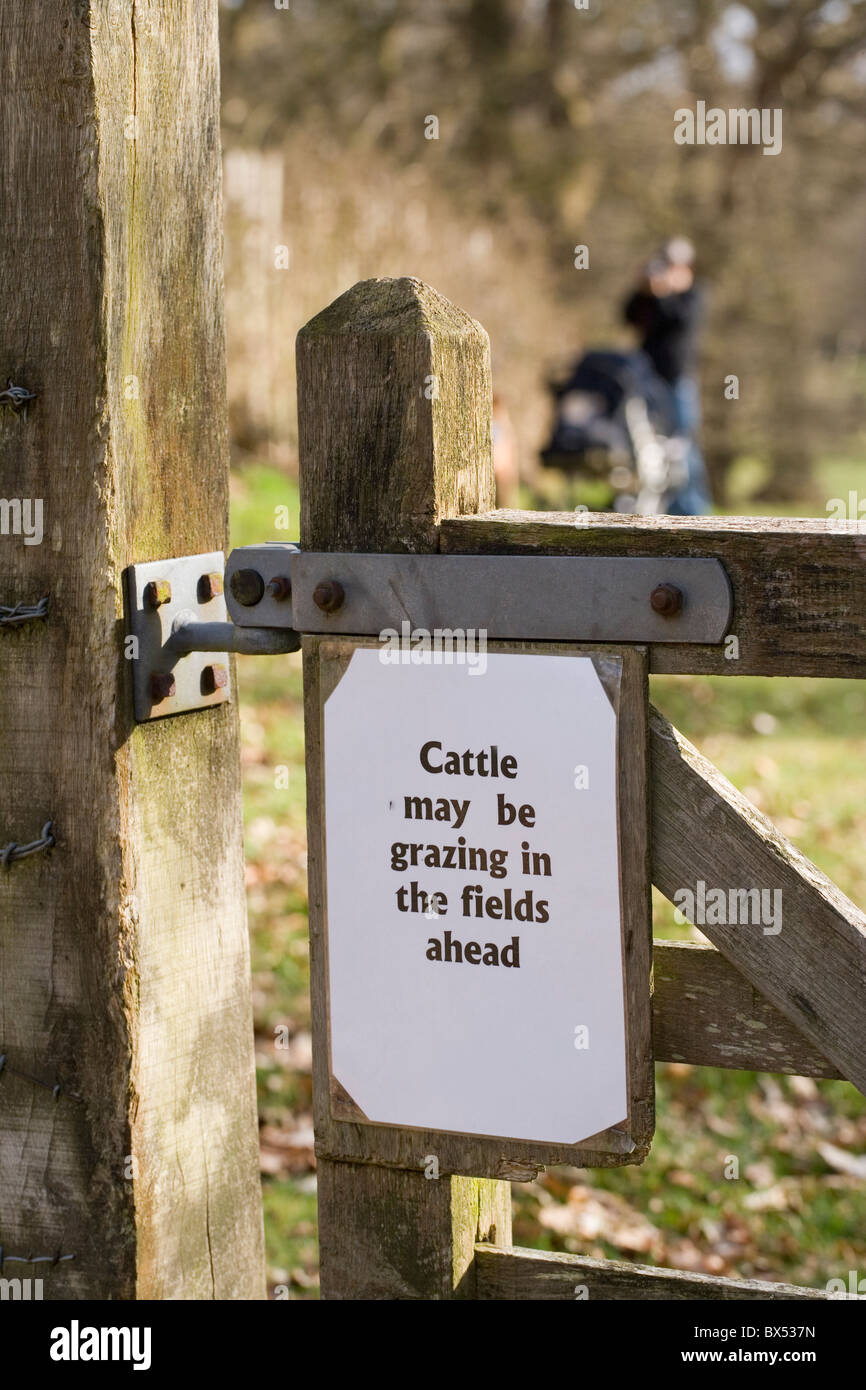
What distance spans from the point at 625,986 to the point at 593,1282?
421 millimetres

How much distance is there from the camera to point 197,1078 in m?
2.11

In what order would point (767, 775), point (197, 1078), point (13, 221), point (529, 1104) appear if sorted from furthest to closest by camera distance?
point (767, 775)
point (197, 1078)
point (13, 221)
point (529, 1104)

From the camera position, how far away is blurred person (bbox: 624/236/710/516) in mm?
12586

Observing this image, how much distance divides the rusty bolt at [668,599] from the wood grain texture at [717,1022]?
1.24 ft

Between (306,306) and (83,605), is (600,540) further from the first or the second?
(306,306)

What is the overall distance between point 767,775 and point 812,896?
5.72 meters

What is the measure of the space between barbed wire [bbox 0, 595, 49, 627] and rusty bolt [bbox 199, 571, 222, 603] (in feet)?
0.68

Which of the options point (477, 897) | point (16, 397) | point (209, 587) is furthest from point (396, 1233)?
point (16, 397)

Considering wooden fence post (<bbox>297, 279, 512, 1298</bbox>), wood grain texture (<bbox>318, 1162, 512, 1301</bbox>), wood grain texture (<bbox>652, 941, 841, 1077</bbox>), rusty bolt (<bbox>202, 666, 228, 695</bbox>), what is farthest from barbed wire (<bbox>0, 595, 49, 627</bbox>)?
wood grain texture (<bbox>652, 941, 841, 1077</bbox>)

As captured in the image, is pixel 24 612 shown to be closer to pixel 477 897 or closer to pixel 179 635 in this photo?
pixel 179 635

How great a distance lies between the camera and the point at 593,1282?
1879 mm

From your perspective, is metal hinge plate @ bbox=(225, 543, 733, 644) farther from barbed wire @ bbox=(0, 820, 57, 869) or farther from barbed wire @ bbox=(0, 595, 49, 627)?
barbed wire @ bbox=(0, 820, 57, 869)

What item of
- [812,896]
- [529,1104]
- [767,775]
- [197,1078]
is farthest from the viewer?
[767,775]

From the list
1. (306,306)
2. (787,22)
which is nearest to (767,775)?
(306,306)
